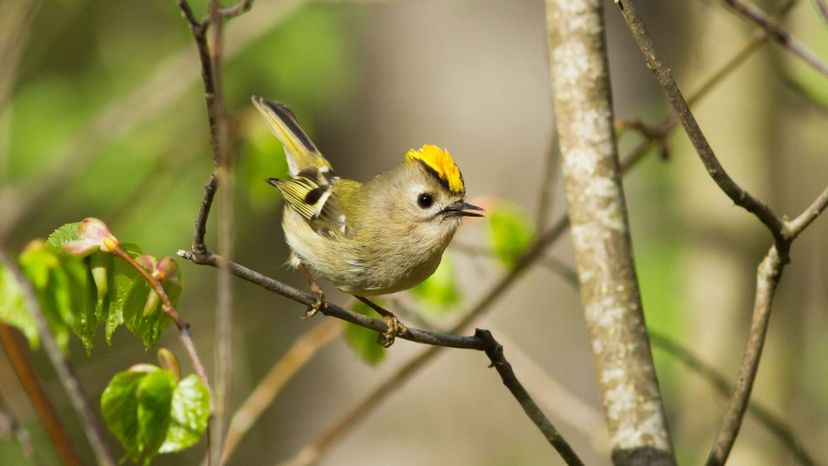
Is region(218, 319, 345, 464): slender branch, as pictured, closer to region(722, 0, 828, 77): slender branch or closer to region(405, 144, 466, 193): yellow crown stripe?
region(405, 144, 466, 193): yellow crown stripe

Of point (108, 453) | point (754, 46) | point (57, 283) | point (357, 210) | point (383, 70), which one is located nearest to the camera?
point (108, 453)

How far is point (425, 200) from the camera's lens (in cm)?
267

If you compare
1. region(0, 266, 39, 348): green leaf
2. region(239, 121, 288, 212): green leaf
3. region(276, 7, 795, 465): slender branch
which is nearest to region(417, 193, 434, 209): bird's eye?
region(276, 7, 795, 465): slender branch

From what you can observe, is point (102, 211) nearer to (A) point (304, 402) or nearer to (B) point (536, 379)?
(A) point (304, 402)

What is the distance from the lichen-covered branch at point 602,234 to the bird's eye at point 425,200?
0.68 m

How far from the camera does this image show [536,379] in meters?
3.16

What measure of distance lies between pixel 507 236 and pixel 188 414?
4.82ft

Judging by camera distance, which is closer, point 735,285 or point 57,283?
point 57,283

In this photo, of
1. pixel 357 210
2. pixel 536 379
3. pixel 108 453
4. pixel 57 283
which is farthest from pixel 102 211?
pixel 108 453

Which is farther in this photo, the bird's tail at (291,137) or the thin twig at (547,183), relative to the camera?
the bird's tail at (291,137)

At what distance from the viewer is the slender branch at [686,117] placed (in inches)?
54.9

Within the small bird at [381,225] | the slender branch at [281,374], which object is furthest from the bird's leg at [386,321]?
the slender branch at [281,374]

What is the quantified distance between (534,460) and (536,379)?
1.91m

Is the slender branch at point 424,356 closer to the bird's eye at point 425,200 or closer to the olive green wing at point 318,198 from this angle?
the bird's eye at point 425,200
